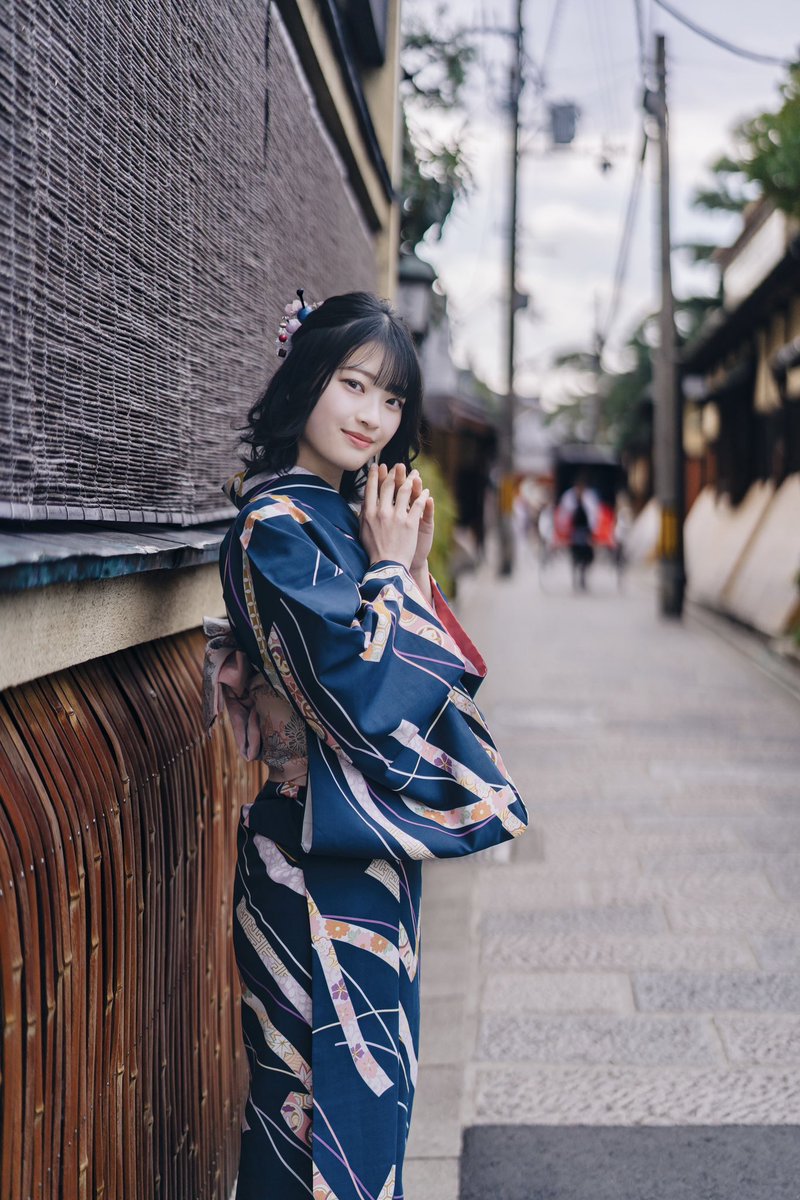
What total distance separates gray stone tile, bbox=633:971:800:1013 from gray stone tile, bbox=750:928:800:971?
7cm

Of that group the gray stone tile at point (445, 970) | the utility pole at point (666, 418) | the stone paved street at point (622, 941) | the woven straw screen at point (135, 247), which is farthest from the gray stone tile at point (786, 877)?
the utility pole at point (666, 418)

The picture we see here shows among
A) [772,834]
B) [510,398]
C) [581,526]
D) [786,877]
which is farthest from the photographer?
[510,398]

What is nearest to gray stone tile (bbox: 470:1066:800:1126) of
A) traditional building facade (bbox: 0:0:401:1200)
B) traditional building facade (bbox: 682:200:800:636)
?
traditional building facade (bbox: 0:0:401:1200)

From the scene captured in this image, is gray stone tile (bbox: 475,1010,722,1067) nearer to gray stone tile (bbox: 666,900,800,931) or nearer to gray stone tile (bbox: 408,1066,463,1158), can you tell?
gray stone tile (bbox: 408,1066,463,1158)

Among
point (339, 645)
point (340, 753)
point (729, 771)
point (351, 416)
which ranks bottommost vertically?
point (729, 771)

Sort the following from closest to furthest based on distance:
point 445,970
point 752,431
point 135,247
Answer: point 135,247 < point 445,970 < point 752,431

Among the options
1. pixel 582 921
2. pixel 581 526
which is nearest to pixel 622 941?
pixel 582 921

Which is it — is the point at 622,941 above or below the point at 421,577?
below

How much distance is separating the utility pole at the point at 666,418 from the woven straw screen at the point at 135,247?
46.0ft

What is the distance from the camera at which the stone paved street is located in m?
3.66

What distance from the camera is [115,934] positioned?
2148mm

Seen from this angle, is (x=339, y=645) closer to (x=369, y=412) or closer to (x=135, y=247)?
(x=369, y=412)

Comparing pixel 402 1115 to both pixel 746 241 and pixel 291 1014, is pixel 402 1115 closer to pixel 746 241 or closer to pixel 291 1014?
pixel 291 1014

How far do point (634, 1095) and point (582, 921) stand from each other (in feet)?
4.98
